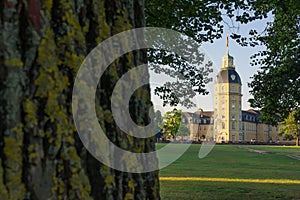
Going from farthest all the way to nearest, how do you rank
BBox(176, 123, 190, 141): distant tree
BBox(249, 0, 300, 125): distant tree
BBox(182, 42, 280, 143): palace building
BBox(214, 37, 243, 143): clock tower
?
BBox(214, 37, 243, 143): clock tower < BBox(182, 42, 280, 143): palace building < BBox(176, 123, 190, 141): distant tree < BBox(249, 0, 300, 125): distant tree

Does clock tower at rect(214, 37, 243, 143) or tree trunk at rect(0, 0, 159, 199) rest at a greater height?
clock tower at rect(214, 37, 243, 143)

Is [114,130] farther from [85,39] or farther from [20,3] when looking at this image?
[20,3]

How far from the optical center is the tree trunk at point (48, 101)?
1238mm

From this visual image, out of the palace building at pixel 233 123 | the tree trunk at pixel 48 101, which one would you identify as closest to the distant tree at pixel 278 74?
the tree trunk at pixel 48 101

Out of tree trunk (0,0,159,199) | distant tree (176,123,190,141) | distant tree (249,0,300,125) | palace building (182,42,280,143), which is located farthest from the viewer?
palace building (182,42,280,143)

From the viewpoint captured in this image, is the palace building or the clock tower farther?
the clock tower

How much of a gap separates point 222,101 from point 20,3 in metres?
123

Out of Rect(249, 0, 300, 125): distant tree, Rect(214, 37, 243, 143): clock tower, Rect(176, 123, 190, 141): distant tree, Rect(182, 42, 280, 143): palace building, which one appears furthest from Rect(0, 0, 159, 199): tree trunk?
Rect(214, 37, 243, 143): clock tower

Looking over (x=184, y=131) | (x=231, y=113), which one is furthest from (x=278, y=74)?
(x=231, y=113)

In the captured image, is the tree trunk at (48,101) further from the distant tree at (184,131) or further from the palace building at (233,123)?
the distant tree at (184,131)

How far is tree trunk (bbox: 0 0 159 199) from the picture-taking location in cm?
124

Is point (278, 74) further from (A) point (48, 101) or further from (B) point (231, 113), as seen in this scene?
(B) point (231, 113)

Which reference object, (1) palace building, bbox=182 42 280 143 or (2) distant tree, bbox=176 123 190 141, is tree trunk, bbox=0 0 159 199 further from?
(2) distant tree, bbox=176 123 190 141

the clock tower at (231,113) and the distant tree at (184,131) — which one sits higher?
the clock tower at (231,113)
